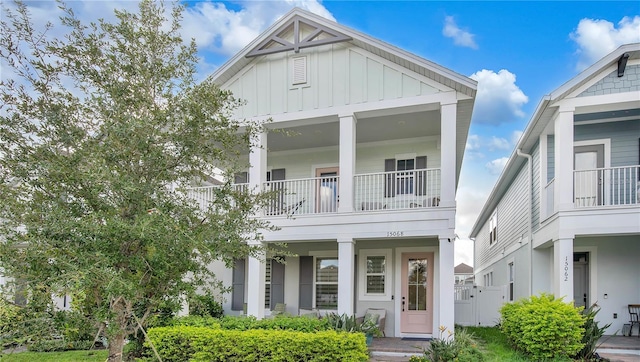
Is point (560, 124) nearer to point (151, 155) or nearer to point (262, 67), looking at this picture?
point (262, 67)

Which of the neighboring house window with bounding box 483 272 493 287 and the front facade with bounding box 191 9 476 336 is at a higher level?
the front facade with bounding box 191 9 476 336

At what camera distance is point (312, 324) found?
9.99 m

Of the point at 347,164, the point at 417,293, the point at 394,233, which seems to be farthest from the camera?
the point at 417,293

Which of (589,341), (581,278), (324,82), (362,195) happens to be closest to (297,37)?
(324,82)

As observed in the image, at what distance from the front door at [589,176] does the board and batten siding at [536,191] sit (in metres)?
1.17

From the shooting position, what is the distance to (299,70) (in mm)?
11906

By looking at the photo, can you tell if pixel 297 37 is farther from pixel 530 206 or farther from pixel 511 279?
pixel 511 279

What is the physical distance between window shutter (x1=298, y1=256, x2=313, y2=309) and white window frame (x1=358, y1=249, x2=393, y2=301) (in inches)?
60.8

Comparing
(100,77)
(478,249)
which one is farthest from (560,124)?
(478,249)

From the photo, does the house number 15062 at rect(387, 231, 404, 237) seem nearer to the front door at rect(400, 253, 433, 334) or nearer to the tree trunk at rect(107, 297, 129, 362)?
the front door at rect(400, 253, 433, 334)

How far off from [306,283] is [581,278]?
7.70 meters

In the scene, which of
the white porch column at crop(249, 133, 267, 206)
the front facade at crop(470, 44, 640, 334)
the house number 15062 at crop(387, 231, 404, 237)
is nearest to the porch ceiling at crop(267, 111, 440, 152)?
the white porch column at crop(249, 133, 267, 206)

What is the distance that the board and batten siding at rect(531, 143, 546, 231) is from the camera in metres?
13.4

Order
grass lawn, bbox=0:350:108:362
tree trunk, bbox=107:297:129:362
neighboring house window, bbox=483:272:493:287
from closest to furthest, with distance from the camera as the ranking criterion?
1. tree trunk, bbox=107:297:129:362
2. grass lawn, bbox=0:350:108:362
3. neighboring house window, bbox=483:272:493:287
